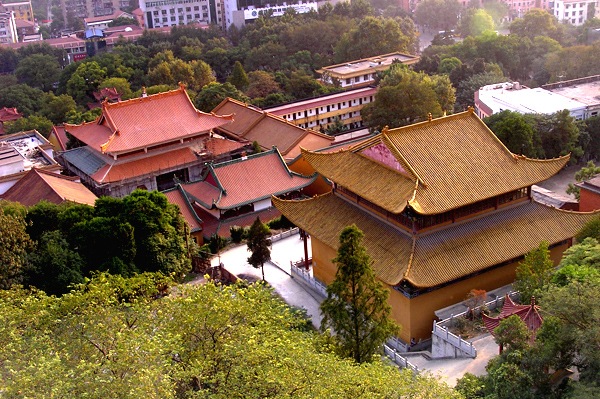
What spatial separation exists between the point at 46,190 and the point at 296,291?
45.2 ft

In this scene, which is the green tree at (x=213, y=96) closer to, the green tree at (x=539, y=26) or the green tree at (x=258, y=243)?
the green tree at (x=258, y=243)

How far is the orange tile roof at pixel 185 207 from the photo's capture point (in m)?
33.8

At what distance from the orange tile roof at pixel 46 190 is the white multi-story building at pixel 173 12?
66951 millimetres

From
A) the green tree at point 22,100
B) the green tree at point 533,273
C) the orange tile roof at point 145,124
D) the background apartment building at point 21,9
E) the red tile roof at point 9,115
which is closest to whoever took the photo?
the green tree at point 533,273

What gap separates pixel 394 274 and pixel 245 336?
7783 mm

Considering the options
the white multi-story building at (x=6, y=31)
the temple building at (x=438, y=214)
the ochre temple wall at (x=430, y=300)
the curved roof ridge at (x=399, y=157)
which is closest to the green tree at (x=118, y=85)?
the temple building at (x=438, y=214)

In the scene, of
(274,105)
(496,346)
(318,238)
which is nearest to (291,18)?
(274,105)

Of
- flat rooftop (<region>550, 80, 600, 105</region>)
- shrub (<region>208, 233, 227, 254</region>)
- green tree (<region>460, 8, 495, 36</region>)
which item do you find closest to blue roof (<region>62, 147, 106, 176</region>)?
shrub (<region>208, 233, 227, 254</region>)

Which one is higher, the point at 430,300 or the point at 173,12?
the point at 173,12

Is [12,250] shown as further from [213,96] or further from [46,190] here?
[213,96]

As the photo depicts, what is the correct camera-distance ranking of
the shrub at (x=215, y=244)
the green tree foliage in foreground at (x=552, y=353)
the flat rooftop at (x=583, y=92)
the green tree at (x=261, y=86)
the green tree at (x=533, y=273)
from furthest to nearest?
the green tree at (x=261, y=86), the flat rooftop at (x=583, y=92), the shrub at (x=215, y=244), the green tree at (x=533, y=273), the green tree foliage in foreground at (x=552, y=353)

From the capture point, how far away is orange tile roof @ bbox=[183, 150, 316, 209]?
3478 centimetres

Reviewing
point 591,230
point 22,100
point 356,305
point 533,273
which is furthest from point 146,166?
point 22,100

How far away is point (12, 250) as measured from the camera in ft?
83.6
